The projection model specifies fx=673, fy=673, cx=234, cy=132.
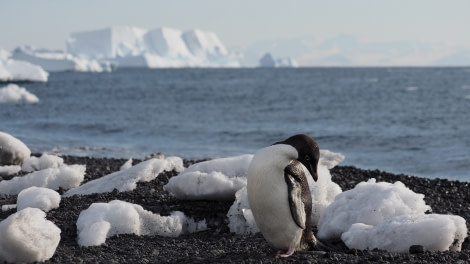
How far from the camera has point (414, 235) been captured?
545 centimetres

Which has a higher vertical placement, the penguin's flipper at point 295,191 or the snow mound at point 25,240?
the penguin's flipper at point 295,191

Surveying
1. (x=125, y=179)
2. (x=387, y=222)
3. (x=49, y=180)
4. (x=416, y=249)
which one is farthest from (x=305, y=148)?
(x=49, y=180)

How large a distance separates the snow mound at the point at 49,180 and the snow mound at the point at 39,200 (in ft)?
4.13

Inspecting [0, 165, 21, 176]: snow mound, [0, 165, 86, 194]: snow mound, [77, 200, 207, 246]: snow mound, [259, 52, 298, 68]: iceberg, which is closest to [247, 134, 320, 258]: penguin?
[77, 200, 207, 246]: snow mound

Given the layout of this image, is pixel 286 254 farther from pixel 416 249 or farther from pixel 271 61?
pixel 271 61

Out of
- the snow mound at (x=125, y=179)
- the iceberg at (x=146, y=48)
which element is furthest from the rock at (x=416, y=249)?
the iceberg at (x=146, y=48)

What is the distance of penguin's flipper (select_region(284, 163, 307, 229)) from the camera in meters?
5.12

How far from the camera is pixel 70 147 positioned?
17125 mm

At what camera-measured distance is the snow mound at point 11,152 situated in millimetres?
10344

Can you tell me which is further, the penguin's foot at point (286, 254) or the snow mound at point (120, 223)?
the snow mound at point (120, 223)

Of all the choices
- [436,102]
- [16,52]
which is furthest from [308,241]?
[16,52]

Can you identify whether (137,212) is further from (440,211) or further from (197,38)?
(197,38)

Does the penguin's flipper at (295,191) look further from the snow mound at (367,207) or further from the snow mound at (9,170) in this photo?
the snow mound at (9,170)

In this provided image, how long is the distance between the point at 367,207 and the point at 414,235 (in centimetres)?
74
